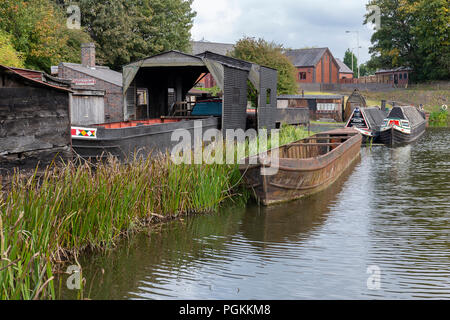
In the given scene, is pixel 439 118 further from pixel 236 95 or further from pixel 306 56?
pixel 236 95

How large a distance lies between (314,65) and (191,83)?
181ft

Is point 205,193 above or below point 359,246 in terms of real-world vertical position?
above

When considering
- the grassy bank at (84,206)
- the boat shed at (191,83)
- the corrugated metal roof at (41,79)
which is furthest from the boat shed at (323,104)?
the corrugated metal roof at (41,79)

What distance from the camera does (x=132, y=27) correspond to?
1890 inches

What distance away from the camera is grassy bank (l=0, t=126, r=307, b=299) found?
5.68 metres

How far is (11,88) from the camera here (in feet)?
31.5

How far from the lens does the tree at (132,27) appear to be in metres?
45.4

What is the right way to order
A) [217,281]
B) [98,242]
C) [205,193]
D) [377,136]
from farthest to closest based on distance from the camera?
1. [377,136]
2. [205,193]
3. [98,242]
4. [217,281]

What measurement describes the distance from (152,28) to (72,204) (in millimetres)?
43826

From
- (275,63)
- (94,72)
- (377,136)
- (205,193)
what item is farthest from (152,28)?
(205,193)

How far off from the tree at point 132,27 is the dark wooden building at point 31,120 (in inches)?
1416

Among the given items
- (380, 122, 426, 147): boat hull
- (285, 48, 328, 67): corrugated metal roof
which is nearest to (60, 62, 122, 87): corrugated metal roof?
(380, 122, 426, 147): boat hull
